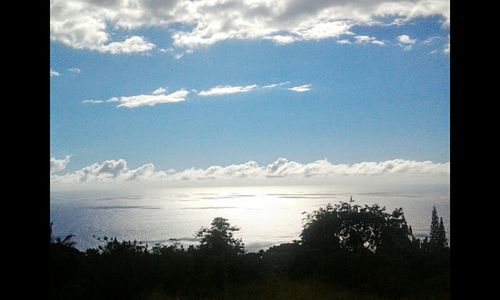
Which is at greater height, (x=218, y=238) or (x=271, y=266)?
(x=218, y=238)

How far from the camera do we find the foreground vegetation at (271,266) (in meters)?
5.10

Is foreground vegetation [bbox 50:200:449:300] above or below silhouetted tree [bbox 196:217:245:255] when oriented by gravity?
below

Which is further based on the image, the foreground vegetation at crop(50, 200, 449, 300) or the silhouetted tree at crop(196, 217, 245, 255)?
the silhouetted tree at crop(196, 217, 245, 255)

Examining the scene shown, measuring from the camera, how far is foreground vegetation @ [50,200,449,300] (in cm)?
510

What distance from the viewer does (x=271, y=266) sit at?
556cm

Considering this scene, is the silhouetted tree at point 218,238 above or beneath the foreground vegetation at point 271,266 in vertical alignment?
above
